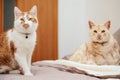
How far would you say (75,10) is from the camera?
13.1 ft

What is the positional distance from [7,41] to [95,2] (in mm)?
2178

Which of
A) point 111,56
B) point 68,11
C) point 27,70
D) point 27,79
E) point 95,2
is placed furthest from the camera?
point 68,11

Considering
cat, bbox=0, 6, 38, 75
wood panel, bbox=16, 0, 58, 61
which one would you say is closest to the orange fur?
cat, bbox=0, 6, 38, 75

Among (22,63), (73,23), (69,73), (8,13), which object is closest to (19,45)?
(22,63)

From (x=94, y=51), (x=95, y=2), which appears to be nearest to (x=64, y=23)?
(x=95, y=2)

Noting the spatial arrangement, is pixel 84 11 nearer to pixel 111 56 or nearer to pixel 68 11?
pixel 68 11

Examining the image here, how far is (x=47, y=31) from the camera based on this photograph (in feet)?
12.7

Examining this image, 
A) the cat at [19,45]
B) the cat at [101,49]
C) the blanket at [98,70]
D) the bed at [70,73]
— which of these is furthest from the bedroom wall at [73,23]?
the cat at [19,45]

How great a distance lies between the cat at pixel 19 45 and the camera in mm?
1787

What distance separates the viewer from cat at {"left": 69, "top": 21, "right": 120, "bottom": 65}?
235 cm

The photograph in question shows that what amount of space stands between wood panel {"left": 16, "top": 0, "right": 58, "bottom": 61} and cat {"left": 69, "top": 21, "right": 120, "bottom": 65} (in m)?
1.46

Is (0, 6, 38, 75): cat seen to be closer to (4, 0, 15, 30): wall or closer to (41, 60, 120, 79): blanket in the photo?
(41, 60, 120, 79): blanket

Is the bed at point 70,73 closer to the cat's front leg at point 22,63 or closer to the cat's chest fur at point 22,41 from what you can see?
the cat's front leg at point 22,63

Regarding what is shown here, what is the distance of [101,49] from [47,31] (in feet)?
5.35
